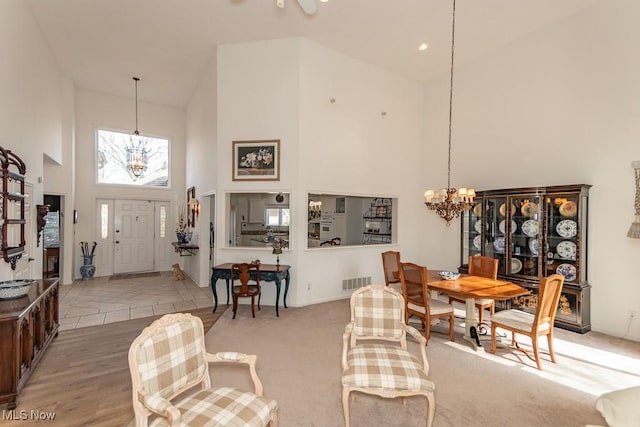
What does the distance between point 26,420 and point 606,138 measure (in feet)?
22.7

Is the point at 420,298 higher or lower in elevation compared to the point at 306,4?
lower

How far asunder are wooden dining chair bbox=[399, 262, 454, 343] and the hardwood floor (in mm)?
3068

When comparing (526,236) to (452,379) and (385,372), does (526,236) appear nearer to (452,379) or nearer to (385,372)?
(452,379)

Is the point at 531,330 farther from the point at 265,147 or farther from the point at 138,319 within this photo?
the point at 138,319

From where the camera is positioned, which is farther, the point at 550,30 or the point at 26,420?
the point at 550,30

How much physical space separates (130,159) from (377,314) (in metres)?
7.98

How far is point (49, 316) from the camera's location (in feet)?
11.9

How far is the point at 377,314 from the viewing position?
2.64 meters

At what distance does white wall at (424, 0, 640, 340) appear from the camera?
161 inches

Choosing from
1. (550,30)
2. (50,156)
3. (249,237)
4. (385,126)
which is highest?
(550,30)

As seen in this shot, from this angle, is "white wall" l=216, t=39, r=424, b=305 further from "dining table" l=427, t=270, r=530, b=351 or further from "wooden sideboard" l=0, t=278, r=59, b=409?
"wooden sideboard" l=0, t=278, r=59, b=409

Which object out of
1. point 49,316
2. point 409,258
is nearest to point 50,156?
point 49,316

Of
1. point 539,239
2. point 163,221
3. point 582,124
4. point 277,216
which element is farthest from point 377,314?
point 163,221

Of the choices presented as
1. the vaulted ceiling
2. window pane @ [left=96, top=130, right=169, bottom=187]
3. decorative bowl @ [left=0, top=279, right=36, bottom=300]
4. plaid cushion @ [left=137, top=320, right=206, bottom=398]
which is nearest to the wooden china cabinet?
the vaulted ceiling
